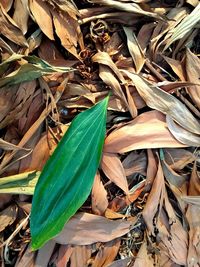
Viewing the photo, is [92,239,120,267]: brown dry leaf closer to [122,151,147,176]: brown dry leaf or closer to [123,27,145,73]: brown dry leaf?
[122,151,147,176]: brown dry leaf

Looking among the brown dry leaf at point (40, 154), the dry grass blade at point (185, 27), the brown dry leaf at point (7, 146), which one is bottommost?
the brown dry leaf at point (40, 154)

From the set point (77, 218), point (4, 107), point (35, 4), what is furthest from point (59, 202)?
point (35, 4)

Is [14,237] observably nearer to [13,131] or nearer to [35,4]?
[13,131]

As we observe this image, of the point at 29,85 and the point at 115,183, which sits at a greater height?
the point at 29,85

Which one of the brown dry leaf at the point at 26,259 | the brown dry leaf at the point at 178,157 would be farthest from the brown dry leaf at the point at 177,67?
the brown dry leaf at the point at 26,259

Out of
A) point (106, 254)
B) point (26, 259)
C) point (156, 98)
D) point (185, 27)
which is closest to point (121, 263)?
point (106, 254)

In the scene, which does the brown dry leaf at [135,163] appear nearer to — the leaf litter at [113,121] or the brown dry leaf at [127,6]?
the leaf litter at [113,121]
